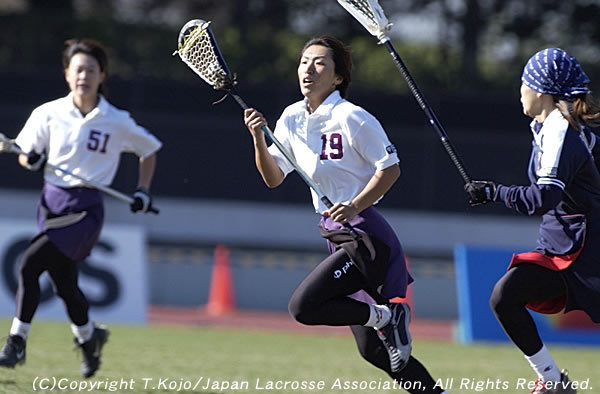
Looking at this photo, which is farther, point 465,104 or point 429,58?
point 429,58

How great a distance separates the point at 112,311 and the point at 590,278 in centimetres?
859

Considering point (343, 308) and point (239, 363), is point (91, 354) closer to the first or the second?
point (343, 308)

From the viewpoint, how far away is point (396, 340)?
5.95 metres

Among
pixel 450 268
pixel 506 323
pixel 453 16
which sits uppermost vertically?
pixel 506 323

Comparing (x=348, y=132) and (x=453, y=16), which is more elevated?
(x=348, y=132)

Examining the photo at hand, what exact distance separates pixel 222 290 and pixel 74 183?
9.66 meters

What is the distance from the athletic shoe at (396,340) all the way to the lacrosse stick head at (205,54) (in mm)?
1538

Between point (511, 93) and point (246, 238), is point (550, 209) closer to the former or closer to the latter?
point (246, 238)

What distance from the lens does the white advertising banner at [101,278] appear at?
44.4ft

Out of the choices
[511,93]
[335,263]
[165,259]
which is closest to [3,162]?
[165,259]

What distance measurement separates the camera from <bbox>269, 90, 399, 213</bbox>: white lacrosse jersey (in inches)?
235

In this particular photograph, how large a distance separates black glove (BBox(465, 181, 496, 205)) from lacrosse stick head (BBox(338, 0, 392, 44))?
109 centimetres


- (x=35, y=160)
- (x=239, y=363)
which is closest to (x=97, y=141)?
(x=35, y=160)

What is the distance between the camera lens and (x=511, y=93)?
830 inches
